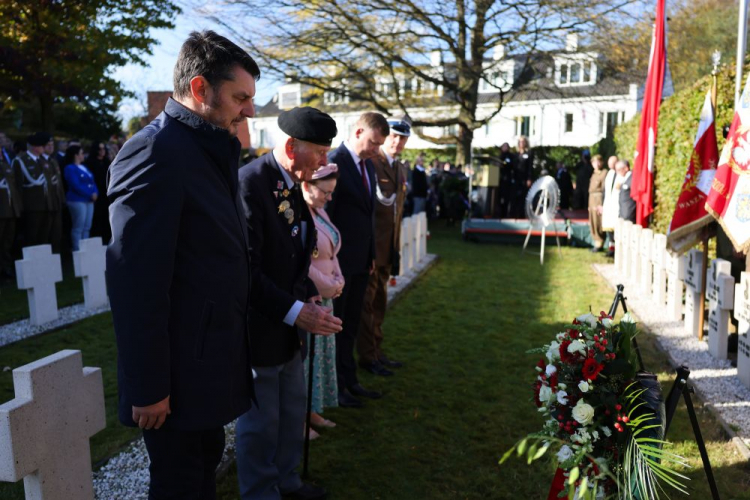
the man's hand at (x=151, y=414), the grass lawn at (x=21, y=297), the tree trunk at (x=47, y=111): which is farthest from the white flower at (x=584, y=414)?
the tree trunk at (x=47, y=111)

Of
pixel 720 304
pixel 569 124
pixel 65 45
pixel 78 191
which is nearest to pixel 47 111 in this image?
pixel 65 45

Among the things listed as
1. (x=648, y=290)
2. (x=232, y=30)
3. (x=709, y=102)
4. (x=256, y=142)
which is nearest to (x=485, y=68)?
(x=232, y=30)

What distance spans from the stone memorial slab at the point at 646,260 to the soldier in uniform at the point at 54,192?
27.4ft

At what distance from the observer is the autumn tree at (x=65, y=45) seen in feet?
35.9

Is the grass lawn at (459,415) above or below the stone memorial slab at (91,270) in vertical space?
below

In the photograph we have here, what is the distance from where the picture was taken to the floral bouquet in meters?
2.44

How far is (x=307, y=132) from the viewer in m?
3.06

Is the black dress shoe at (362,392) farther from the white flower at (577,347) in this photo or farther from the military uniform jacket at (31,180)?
the military uniform jacket at (31,180)

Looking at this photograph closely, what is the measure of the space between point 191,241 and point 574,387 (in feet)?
5.37

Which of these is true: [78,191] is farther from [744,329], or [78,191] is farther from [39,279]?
[744,329]

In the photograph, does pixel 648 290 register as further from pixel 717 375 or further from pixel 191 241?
pixel 191 241

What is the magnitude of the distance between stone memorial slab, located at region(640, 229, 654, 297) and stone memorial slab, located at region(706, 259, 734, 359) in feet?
8.05

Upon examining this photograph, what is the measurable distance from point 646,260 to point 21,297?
800 cm

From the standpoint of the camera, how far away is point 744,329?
5039 mm
